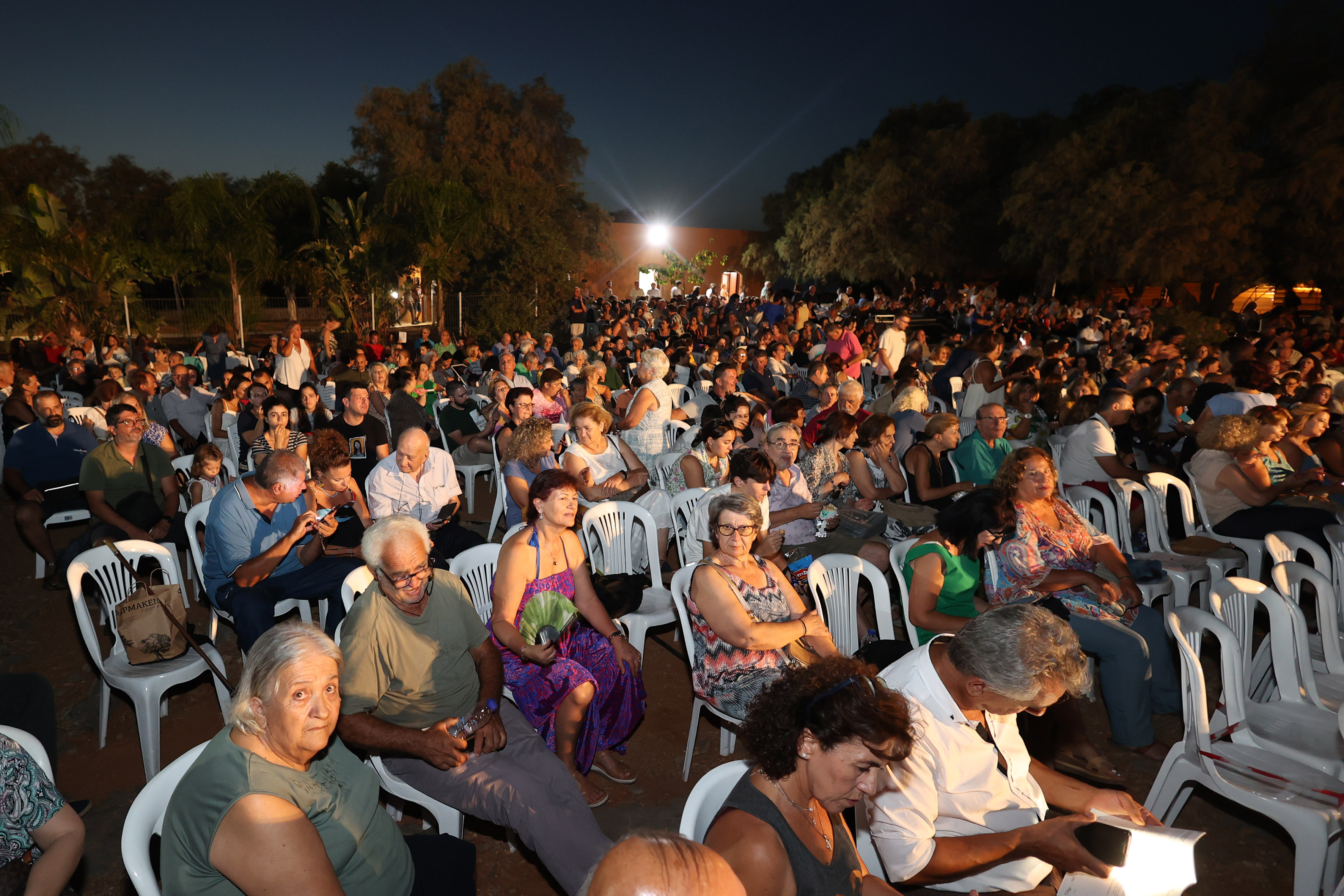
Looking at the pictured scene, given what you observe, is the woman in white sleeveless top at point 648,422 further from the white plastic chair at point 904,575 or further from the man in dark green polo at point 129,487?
the man in dark green polo at point 129,487

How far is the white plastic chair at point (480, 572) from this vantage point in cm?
353

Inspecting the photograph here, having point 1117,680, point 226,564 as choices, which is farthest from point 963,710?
point 226,564

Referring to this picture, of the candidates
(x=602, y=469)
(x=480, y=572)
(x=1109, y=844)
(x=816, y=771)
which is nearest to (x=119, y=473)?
(x=480, y=572)

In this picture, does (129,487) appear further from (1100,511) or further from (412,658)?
(1100,511)

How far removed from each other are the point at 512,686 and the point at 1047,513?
2.65 meters

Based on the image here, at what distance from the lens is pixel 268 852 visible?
62.6 inches

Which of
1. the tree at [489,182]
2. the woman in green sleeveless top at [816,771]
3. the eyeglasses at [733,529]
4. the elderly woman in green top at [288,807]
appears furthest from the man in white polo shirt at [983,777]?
the tree at [489,182]

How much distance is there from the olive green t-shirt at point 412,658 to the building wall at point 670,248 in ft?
116

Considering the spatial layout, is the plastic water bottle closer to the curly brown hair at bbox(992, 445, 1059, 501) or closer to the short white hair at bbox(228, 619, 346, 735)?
the short white hair at bbox(228, 619, 346, 735)

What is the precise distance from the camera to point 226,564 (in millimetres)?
3562

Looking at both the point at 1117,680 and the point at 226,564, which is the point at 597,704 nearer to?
the point at 226,564

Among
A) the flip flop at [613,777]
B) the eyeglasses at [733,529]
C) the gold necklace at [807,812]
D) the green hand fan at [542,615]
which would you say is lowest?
the flip flop at [613,777]

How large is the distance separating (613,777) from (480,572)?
1132 millimetres

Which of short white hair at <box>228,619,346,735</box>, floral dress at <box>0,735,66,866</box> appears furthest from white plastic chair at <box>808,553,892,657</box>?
floral dress at <box>0,735,66,866</box>
